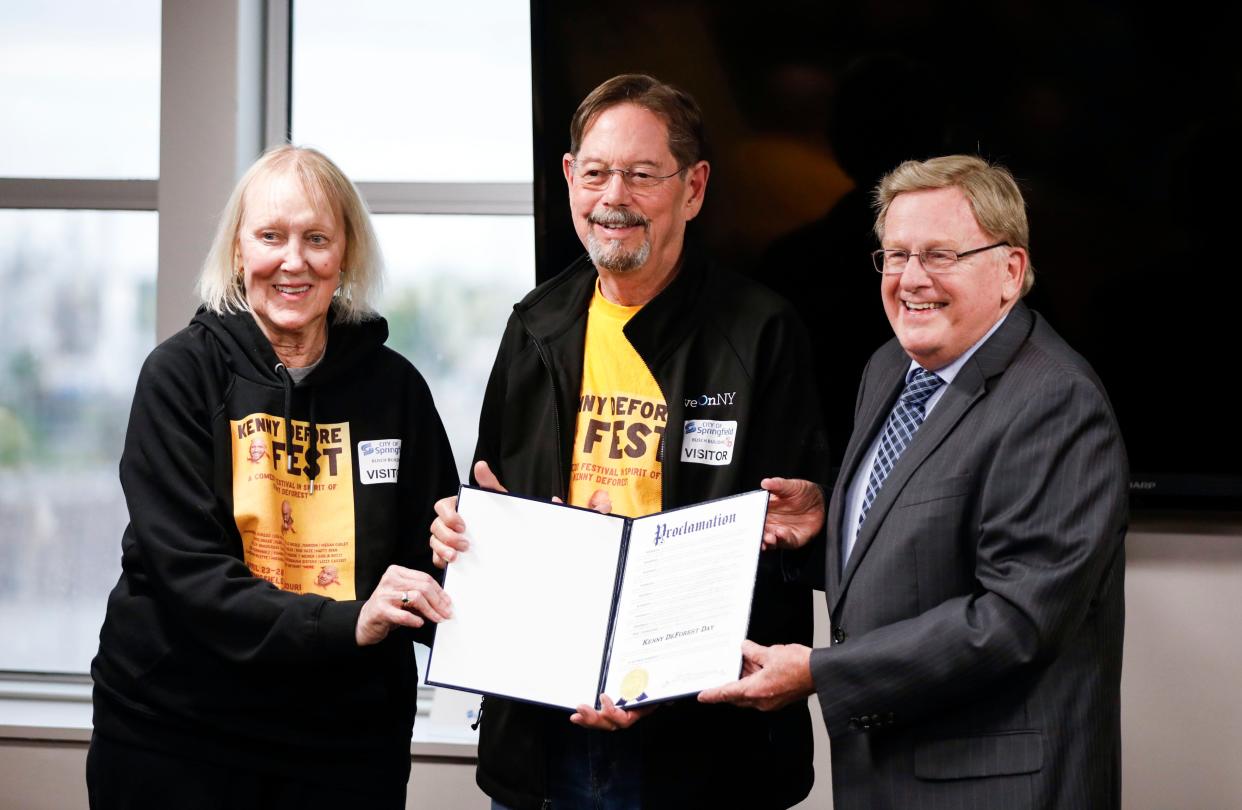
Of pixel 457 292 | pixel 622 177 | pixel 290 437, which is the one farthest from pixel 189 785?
pixel 457 292

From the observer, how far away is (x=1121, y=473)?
171 centimetres

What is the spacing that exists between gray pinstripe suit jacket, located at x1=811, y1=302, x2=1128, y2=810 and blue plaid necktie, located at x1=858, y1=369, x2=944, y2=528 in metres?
0.08

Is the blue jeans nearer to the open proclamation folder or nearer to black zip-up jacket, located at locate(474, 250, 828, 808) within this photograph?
black zip-up jacket, located at locate(474, 250, 828, 808)

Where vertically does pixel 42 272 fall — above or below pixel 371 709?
above

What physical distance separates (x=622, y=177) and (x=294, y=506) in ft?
2.92

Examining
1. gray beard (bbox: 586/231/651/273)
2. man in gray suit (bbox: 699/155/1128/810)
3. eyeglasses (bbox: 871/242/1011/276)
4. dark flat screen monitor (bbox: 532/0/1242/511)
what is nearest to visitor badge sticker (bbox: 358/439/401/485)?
gray beard (bbox: 586/231/651/273)

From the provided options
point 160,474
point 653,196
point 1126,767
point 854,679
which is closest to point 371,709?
point 160,474

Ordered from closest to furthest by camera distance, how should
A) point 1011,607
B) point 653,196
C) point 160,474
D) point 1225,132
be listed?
point 1011,607 → point 160,474 → point 653,196 → point 1225,132

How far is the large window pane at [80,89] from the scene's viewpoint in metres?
3.83

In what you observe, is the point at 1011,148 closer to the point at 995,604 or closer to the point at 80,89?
the point at 995,604

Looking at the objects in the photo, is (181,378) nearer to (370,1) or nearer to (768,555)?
(768,555)

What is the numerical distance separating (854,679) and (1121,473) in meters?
0.53

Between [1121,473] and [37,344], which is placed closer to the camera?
[1121,473]

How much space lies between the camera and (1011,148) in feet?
9.83
